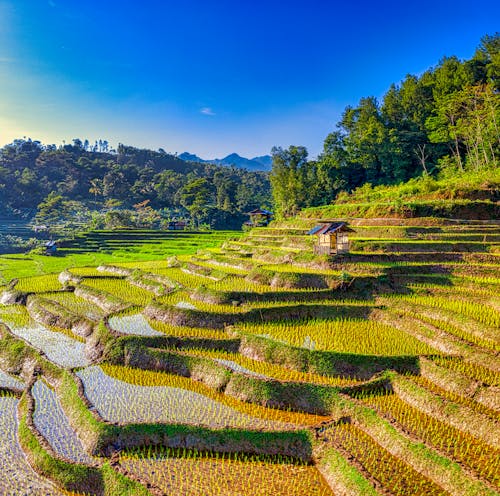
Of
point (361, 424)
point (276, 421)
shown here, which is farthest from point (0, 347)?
point (361, 424)

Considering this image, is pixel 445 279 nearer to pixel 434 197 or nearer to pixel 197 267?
pixel 434 197

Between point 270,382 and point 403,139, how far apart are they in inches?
1212

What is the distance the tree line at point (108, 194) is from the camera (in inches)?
2101

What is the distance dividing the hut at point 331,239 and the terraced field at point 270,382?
2.18ft

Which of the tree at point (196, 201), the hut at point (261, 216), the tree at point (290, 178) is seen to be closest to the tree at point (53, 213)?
the tree at point (196, 201)

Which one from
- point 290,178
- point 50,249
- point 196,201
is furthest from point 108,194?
point 290,178

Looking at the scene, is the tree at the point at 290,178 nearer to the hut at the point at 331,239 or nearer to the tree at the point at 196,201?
the tree at the point at 196,201

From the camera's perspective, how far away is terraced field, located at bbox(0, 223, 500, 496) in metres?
5.57

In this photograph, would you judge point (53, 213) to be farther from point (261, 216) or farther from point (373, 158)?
point (373, 158)

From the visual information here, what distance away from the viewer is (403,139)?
107 ft

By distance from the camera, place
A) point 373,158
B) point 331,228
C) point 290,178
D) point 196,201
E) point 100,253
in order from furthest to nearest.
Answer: point 196,201 → point 290,178 → point 373,158 → point 100,253 → point 331,228

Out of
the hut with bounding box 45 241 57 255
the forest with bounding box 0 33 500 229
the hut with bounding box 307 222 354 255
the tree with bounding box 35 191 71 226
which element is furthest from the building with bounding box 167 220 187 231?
the hut with bounding box 307 222 354 255

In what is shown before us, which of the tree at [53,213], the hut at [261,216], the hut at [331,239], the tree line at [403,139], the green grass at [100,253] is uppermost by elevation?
the tree line at [403,139]

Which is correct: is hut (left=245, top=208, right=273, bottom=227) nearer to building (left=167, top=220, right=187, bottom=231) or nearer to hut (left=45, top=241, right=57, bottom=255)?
building (left=167, top=220, right=187, bottom=231)
